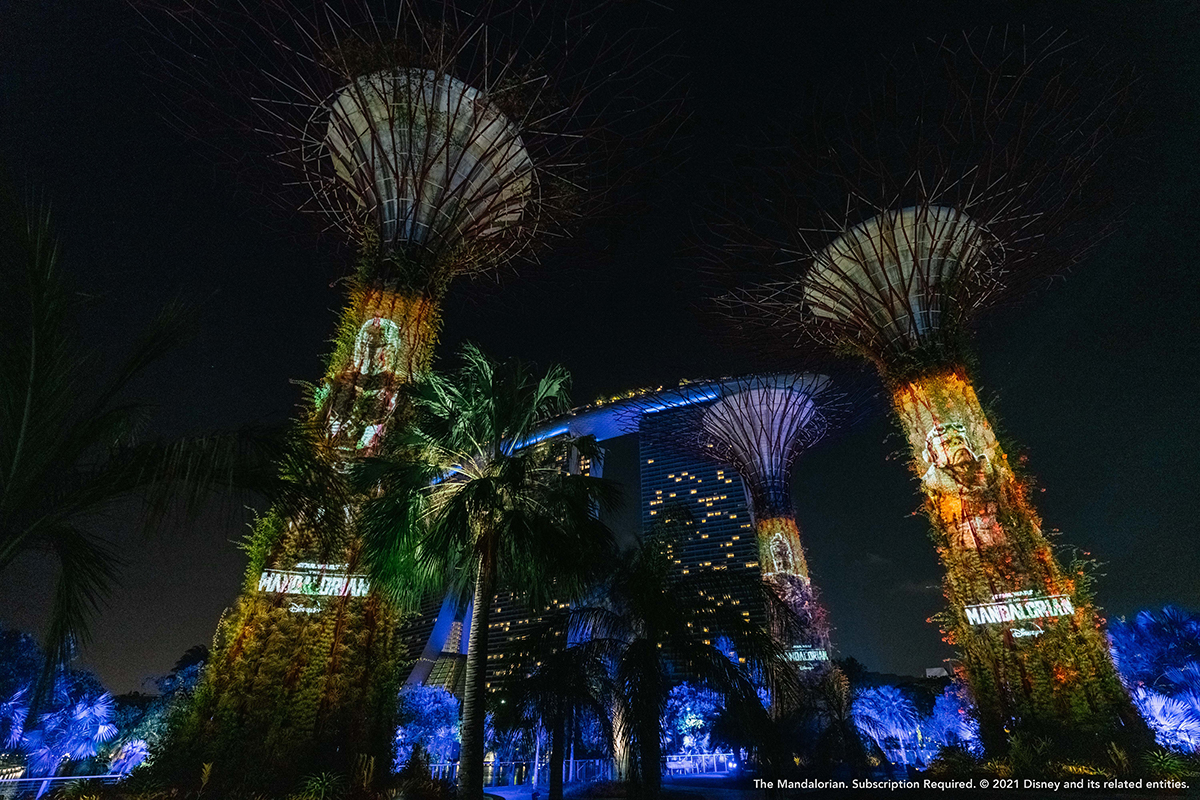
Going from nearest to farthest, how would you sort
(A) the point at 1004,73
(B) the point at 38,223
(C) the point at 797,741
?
(B) the point at 38,223 < (A) the point at 1004,73 < (C) the point at 797,741

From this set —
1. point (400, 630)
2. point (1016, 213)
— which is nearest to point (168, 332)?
point (400, 630)

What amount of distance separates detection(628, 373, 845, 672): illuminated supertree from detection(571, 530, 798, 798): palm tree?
1803cm

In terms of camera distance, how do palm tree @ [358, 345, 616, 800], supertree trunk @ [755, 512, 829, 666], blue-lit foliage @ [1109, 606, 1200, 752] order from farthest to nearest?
supertree trunk @ [755, 512, 829, 666] < blue-lit foliage @ [1109, 606, 1200, 752] < palm tree @ [358, 345, 616, 800]

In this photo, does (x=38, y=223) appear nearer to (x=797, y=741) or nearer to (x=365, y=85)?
(x=365, y=85)

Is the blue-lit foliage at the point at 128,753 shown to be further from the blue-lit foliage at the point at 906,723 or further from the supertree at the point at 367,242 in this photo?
the blue-lit foliage at the point at 906,723

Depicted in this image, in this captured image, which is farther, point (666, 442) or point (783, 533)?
point (666, 442)

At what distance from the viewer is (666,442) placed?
117 ft

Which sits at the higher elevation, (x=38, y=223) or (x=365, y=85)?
(x=365, y=85)

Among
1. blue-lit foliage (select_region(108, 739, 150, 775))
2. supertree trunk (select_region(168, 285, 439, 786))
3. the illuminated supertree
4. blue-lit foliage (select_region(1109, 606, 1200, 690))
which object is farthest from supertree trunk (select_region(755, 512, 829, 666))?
blue-lit foliage (select_region(108, 739, 150, 775))

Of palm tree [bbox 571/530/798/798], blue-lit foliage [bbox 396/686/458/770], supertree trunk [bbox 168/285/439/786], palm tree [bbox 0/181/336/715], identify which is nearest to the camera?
palm tree [bbox 0/181/336/715]

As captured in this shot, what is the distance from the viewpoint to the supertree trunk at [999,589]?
13.6m

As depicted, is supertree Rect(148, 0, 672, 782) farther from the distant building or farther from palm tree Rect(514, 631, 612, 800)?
the distant building

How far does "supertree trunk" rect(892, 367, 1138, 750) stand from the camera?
13609 mm

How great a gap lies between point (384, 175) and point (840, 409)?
2528 cm
